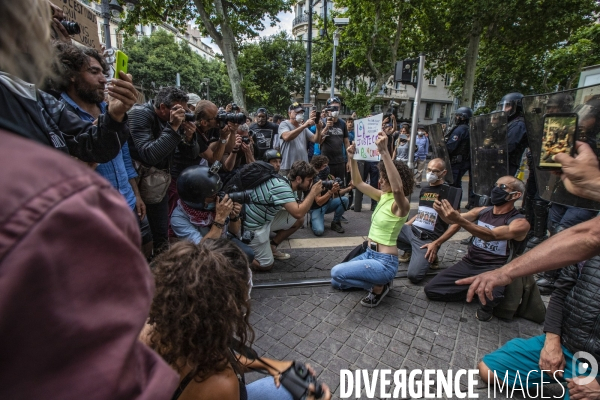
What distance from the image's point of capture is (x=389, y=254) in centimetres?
328

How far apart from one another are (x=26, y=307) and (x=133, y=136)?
2984mm

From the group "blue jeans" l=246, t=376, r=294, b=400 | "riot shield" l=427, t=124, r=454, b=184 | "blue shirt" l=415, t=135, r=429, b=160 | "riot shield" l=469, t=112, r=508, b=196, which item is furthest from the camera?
"blue shirt" l=415, t=135, r=429, b=160

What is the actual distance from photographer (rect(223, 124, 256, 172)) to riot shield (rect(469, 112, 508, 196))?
347 cm

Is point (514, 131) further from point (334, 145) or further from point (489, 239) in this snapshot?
point (334, 145)

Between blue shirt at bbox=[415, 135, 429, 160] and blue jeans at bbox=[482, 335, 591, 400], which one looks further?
blue shirt at bbox=[415, 135, 429, 160]

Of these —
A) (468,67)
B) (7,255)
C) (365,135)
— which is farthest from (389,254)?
(468,67)

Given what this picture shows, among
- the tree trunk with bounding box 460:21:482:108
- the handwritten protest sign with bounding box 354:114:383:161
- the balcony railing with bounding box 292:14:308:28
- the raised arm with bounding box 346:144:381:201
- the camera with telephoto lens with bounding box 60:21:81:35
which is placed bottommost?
the raised arm with bounding box 346:144:381:201

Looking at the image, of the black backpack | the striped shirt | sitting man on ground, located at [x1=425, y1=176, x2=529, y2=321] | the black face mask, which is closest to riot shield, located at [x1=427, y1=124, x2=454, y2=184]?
sitting man on ground, located at [x1=425, y1=176, x2=529, y2=321]

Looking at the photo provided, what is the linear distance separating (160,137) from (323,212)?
313cm

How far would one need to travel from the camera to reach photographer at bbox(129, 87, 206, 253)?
2.78m

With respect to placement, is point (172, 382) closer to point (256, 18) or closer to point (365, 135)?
point (365, 135)

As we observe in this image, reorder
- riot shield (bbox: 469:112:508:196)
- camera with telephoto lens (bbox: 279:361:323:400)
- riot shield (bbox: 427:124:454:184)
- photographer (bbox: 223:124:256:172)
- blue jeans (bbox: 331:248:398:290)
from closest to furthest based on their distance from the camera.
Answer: camera with telephoto lens (bbox: 279:361:323:400)
blue jeans (bbox: 331:248:398:290)
photographer (bbox: 223:124:256:172)
riot shield (bbox: 469:112:508:196)
riot shield (bbox: 427:124:454:184)

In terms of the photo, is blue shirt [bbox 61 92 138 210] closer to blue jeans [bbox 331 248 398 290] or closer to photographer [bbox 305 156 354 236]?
blue jeans [bbox 331 248 398 290]

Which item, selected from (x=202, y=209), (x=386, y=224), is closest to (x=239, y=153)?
(x=202, y=209)
